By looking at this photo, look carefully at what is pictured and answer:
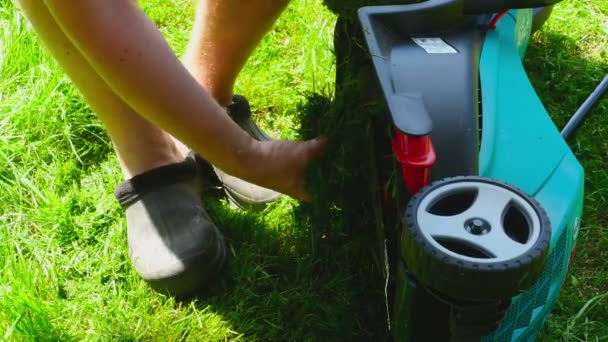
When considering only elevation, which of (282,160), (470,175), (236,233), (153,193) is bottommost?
(236,233)

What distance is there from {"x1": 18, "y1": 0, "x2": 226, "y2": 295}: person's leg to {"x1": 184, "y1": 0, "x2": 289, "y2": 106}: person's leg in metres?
0.16

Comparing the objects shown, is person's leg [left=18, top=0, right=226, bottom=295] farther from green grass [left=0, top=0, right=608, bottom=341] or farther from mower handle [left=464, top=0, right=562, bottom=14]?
mower handle [left=464, top=0, right=562, bottom=14]

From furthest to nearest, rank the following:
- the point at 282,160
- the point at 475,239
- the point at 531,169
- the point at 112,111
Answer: the point at 112,111 → the point at 282,160 → the point at 531,169 → the point at 475,239

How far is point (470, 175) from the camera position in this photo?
2.87 feet

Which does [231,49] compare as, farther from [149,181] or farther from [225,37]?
[149,181]

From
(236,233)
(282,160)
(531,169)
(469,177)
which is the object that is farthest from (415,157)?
(236,233)

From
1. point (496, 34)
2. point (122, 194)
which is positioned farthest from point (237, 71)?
point (496, 34)

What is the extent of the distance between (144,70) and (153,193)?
41cm

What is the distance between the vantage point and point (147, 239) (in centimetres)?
137

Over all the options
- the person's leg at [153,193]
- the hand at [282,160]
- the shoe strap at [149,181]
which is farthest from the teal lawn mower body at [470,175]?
the shoe strap at [149,181]

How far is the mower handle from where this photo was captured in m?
1.00

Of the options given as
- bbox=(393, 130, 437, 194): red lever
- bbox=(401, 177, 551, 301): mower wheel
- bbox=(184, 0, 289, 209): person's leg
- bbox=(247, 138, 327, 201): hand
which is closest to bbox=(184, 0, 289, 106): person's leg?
bbox=(184, 0, 289, 209): person's leg

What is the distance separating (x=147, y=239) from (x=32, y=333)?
251mm

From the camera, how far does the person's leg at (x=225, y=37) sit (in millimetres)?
1424
